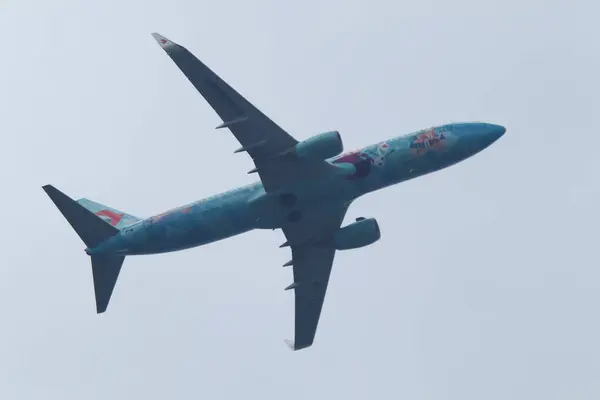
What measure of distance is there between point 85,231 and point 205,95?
44.7ft

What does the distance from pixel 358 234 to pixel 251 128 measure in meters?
13.1

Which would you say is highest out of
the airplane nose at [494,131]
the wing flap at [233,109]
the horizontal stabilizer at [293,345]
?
the wing flap at [233,109]

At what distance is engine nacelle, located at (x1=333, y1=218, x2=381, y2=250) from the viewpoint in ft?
290

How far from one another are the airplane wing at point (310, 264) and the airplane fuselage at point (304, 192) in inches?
134

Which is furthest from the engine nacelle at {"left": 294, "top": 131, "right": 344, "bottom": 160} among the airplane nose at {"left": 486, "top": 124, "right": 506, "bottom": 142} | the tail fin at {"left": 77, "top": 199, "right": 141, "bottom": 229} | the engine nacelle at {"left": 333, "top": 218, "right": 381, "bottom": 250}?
the tail fin at {"left": 77, "top": 199, "right": 141, "bottom": 229}

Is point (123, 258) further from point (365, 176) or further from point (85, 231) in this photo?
point (365, 176)

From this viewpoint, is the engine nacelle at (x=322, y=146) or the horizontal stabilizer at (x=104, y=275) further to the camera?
the horizontal stabilizer at (x=104, y=275)

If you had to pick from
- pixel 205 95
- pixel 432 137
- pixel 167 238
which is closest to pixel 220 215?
pixel 167 238

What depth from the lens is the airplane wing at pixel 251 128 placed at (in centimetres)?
7800

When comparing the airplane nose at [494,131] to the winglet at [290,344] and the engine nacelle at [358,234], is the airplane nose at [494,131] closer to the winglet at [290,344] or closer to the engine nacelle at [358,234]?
the engine nacelle at [358,234]

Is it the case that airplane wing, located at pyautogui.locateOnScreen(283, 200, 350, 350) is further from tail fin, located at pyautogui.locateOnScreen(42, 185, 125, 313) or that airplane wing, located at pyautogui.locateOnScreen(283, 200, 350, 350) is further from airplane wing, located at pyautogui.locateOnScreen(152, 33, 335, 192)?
tail fin, located at pyautogui.locateOnScreen(42, 185, 125, 313)

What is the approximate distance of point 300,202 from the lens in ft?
278

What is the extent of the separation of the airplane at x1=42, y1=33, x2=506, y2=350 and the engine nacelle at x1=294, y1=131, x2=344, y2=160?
69mm

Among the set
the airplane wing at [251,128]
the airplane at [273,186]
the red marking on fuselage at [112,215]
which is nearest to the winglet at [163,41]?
the airplane wing at [251,128]
